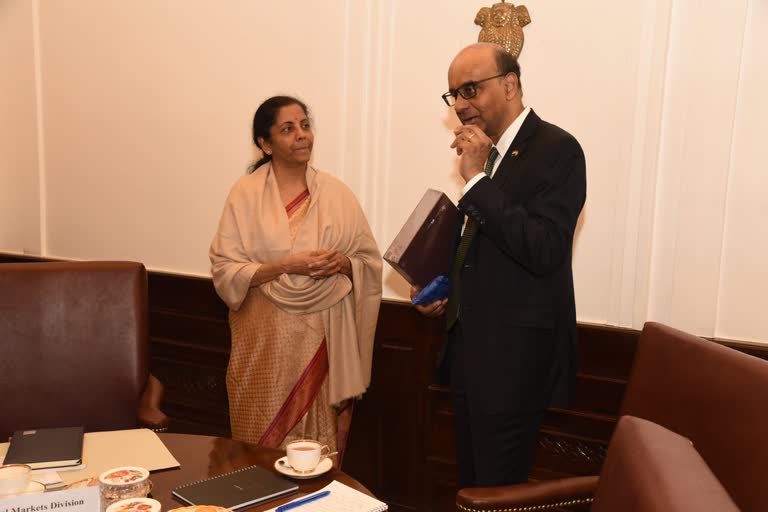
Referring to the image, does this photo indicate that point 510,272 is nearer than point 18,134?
Yes

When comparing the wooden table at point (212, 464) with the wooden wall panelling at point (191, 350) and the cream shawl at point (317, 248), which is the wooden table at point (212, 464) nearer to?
the cream shawl at point (317, 248)

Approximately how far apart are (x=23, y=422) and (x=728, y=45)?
2577mm

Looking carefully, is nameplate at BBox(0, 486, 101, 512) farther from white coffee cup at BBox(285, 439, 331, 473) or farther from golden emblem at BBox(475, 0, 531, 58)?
golden emblem at BBox(475, 0, 531, 58)

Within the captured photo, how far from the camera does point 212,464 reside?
164 cm

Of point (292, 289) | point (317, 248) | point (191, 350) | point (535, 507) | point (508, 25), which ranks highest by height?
point (508, 25)

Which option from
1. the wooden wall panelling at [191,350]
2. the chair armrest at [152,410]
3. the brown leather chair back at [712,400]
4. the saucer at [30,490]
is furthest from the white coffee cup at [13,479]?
the wooden wall panelling at [191,350]

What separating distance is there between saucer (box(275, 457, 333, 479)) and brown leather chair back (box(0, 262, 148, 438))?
2.73ft

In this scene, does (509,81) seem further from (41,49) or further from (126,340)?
(41,49)

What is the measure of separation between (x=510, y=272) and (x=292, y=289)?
40.0 inches

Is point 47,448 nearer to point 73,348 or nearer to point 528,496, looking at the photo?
point 73,348

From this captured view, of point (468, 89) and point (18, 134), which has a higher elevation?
point (468, 89)

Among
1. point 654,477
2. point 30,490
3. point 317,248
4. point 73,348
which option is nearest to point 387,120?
point 317,248

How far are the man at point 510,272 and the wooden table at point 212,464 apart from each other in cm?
57

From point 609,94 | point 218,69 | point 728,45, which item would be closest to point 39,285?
point 218,69
